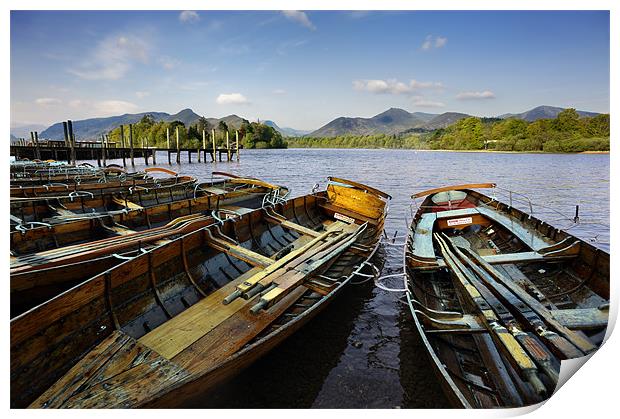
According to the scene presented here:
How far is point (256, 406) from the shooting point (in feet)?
13.6

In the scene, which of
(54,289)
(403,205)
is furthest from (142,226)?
(403,205)

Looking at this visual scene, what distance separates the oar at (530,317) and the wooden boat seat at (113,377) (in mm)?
4149

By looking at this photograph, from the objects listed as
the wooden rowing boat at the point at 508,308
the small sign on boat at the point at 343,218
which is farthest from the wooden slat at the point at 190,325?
the small sign on boat at the point at 343,218

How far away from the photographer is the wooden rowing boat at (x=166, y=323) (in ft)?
10.2

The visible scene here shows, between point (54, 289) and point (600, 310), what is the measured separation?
8.16m

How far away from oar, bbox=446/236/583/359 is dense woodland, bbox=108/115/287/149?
2353 inches

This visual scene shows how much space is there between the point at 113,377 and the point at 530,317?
16.4 feet

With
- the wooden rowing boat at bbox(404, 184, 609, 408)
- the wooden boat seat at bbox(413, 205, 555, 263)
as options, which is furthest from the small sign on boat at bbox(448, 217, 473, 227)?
the wooden rowing boat at bbox(404, 184, 609, 408)

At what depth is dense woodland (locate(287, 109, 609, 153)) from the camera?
141ft

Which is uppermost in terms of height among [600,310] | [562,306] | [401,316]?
[600,310]

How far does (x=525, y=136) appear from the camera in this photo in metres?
68.9

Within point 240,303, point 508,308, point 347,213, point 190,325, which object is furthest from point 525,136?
point 190,325

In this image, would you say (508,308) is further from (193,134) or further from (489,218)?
(193,134)

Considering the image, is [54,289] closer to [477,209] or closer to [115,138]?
[477,209]
